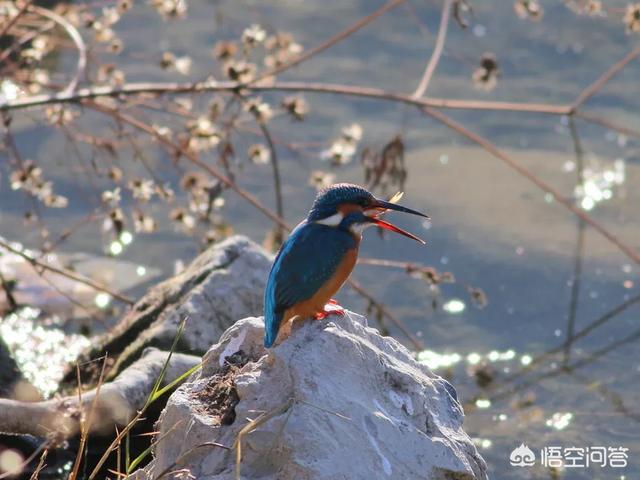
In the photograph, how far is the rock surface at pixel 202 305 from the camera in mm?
4918

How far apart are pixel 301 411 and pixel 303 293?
0.38 metres

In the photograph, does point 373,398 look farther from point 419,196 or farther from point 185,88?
point 419,196

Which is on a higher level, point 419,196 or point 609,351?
point 419,196

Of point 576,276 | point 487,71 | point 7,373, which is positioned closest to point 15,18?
point 7,373

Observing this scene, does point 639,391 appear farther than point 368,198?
Yes

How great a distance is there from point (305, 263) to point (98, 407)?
1437 millimetres

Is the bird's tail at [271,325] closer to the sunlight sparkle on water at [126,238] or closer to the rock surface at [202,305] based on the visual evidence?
the rock surface at [202,305]

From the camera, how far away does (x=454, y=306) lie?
250 inches

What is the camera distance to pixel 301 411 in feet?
10.3

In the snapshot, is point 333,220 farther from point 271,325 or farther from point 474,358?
point 474,358

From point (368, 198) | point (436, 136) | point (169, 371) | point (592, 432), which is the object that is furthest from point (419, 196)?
point (368, 198)

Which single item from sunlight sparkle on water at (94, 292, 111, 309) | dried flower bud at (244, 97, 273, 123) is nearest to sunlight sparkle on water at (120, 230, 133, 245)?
sunlight sparkle on water at (94, 292, 111, 309)

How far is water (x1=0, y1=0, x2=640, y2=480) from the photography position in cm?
559

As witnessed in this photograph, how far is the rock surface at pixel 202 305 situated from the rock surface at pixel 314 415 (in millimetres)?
1353
